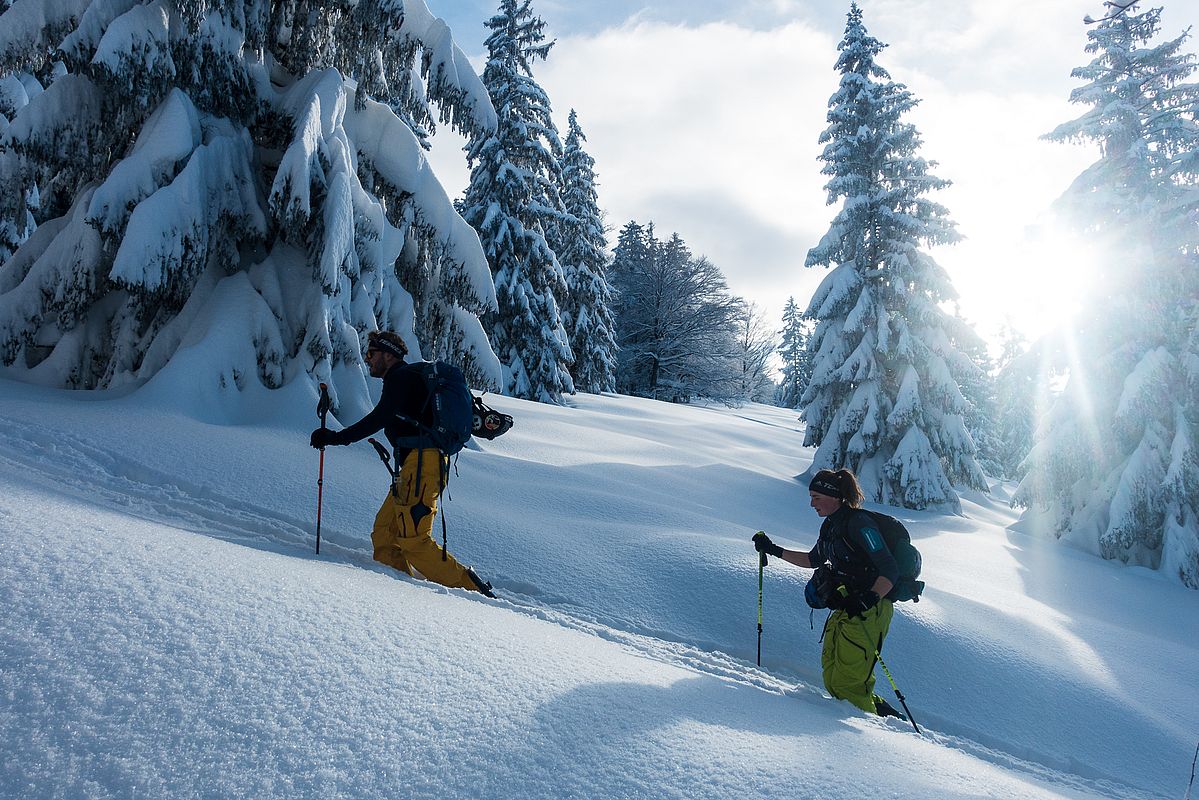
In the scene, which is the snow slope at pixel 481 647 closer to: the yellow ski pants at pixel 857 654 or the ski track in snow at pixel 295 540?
the ski track in snow at pixel 295 540

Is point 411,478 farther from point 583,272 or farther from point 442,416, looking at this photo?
point 583,272

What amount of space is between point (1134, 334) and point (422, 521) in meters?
14.0

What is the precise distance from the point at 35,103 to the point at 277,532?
6.11m

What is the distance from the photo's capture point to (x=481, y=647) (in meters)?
2.81

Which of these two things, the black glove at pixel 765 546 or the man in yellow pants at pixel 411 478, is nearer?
the man in yellow pants at pixel 411 478

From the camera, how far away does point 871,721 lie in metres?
3.88

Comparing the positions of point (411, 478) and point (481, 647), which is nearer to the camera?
point (481, 647)

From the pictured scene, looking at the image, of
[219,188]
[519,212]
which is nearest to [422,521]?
[219,188]

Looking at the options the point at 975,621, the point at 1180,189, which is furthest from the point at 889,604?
the point at 1180,189

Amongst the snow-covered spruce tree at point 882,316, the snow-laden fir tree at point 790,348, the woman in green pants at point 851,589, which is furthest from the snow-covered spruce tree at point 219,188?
the snow-laden fir tree at point 790,348

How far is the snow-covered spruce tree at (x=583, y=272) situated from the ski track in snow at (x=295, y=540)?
75.8 ft

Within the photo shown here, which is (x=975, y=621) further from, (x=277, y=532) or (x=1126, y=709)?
(x=277, y=532)

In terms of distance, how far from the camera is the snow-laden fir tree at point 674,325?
35.7 m

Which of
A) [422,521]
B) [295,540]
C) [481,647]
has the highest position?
[422,521]
